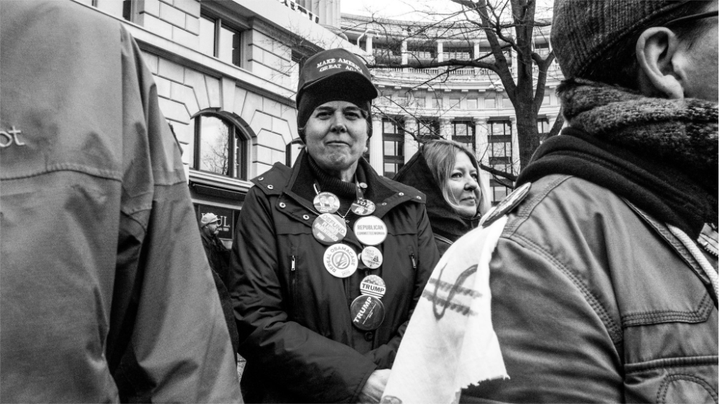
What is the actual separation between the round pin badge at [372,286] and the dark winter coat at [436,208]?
81cm

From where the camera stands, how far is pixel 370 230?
2.75 metres

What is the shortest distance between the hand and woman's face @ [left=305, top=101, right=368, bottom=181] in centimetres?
106

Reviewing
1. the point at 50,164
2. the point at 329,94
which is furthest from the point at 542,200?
the point at 329,94

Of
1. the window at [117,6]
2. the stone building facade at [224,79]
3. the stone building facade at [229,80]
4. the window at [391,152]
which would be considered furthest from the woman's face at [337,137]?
the window at [391,152]

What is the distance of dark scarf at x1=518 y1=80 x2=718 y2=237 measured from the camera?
1.19m

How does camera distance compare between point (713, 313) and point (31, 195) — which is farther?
point (31, 195)

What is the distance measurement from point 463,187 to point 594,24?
2.71m

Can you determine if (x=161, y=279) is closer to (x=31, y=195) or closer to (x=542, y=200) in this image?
(x=31, y=195)

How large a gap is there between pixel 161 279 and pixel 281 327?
1.01 meters

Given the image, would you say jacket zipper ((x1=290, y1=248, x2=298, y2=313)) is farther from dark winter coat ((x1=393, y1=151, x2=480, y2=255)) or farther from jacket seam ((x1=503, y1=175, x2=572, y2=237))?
jacket seam ((x1=503, y1=175, x2=572, y2=237))

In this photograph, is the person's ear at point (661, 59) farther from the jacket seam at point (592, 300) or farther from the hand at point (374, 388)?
the hand at point (374, 388)

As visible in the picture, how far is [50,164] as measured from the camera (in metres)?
1.30

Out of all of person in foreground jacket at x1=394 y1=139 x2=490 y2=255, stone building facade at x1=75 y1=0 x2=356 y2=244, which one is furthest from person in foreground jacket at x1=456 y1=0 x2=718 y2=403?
stone building facade at x1=75 y1=0 x2=356 y2=244

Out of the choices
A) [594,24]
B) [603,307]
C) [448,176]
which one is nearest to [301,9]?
[448,176]
